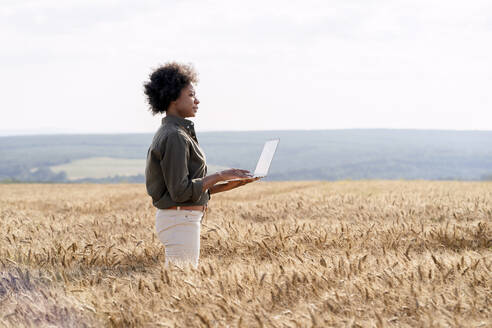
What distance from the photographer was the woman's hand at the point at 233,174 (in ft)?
12.3

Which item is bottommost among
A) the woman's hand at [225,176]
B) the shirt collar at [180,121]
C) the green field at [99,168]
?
the green field at [99,168]

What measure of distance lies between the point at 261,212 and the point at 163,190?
4877mm

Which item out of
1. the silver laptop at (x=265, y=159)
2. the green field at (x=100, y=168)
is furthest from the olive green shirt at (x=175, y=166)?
the green field at (x=100, y=168)

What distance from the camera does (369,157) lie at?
198125mm

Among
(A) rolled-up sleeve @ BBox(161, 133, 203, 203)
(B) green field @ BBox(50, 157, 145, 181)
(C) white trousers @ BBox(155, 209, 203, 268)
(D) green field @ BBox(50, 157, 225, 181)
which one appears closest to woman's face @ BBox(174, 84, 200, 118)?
(A) rolled-up sleeve @ BBox(161, 133, 203, 203)

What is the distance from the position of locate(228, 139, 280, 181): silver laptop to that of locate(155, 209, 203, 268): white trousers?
55 cm

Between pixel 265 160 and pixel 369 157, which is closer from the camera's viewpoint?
pixel 265 160

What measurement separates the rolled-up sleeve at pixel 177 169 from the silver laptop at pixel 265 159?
0.44 metres

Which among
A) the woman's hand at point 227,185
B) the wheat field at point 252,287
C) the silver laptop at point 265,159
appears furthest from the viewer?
the woman's hand at point 227,185

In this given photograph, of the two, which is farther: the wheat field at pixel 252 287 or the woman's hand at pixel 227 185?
the woman's hand at pixel 227 185

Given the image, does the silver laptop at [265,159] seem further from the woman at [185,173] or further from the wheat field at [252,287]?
the wheat field at [252,287]

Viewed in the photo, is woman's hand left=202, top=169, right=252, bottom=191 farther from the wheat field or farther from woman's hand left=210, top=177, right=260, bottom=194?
the wheat field

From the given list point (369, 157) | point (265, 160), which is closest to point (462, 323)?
point (265, 160)

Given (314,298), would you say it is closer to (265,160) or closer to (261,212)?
(265,160)
